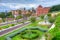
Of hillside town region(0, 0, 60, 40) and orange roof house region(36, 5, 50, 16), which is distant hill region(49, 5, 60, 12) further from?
orange roof house region(36, 5, 50, 16)

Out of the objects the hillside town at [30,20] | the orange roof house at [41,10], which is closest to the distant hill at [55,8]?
the hillside town at [30,20]

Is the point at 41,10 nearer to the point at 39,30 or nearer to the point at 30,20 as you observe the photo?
the point at 30,20

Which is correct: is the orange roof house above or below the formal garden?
above

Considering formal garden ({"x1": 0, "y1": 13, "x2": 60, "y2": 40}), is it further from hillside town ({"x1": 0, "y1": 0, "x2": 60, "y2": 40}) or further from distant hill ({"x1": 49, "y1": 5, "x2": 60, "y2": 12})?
distant hill ({"x1": 49, "y1": 5, "x2": 60, "y2": 12})

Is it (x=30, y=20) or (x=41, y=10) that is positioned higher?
(x=41, y=10)

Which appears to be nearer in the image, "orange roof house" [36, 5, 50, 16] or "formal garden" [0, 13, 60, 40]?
"formal garden" [0, 13, 60, 40]

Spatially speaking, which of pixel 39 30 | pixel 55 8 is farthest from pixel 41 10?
pixel 39 30

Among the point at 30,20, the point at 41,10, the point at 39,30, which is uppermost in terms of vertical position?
the point at 41,10

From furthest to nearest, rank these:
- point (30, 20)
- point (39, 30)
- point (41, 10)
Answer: point (41, 10) < point (30, 20) < point (39, 30)

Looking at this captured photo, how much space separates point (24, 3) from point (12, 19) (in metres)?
0.71

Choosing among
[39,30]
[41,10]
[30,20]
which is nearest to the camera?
[39,30]

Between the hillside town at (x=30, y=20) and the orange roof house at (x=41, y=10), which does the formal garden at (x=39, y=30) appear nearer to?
the hillside town at (x=30, y=20)

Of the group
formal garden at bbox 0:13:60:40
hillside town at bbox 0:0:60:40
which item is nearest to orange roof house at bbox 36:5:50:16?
hillside town at bbox 0:0:60:40

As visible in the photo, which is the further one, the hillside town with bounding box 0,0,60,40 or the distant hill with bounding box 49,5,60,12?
the distant hill with bounding box 49,5,60,12
